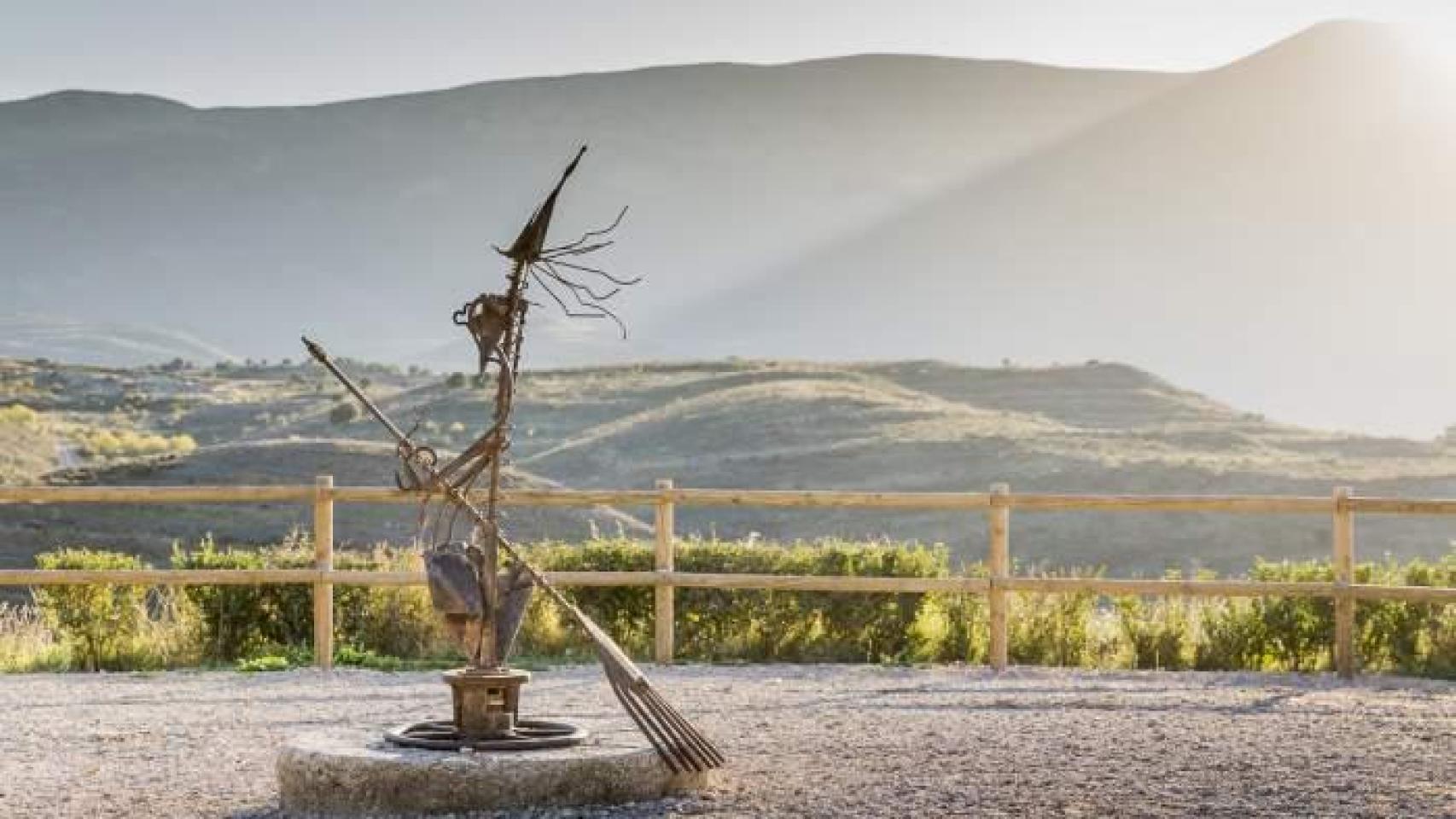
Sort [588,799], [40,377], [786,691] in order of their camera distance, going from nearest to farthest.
Result: [588,799] → [786,691] → [40,377]

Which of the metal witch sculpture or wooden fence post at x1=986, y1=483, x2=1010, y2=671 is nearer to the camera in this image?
the metal witch sculpture

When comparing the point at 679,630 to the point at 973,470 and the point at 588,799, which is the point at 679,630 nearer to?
the point at 588,799

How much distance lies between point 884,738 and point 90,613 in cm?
737

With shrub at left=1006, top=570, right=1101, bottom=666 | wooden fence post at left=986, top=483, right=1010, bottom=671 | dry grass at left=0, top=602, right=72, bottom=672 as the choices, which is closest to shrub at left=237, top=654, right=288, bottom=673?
dry grass at left=0, top=602, right=72, bottom=672

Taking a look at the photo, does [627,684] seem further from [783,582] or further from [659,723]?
[783,582]

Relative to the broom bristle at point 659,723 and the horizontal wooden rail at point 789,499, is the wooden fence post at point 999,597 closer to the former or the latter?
the horizontal wooden rail at point 789,499

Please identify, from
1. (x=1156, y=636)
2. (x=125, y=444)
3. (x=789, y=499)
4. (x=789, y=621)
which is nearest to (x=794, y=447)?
(x=125, y=444)

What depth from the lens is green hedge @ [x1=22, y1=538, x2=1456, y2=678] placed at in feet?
49.8

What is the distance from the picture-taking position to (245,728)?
11.3 m

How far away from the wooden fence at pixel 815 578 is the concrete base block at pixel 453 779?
549cm

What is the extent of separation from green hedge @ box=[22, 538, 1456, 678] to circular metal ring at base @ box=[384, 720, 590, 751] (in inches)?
237

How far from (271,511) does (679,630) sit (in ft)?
104

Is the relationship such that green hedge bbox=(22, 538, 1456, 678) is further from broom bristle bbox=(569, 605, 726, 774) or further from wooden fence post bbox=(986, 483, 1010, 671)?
broom bristle bbox=(569, 605, 726, 774)

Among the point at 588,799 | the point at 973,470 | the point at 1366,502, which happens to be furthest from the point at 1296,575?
the point at 973,470
